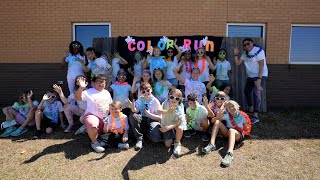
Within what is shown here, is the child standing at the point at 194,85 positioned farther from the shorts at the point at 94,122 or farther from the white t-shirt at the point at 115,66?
the shorts at the point at 94,122

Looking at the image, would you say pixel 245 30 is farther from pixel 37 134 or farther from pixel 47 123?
pixel 37 134

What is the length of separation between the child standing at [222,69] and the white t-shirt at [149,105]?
6.22 ft

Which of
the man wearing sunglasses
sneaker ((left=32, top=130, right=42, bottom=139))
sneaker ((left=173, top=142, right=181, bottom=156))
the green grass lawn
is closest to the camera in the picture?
the green grass lawn

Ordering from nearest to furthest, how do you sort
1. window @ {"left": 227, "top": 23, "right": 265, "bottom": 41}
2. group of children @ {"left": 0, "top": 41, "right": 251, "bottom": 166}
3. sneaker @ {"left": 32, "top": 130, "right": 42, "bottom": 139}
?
group of children @ {"left": 0, "top": 41, "right": 251, "bottom": 166}
sneaker @ {"left": 32, "top": 130, "right": 42, "bottom": 139}
window @ {"left": 227, "top": 23, "right": 265, "bottom": 41}

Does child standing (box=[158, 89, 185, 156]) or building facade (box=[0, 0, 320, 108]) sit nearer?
child standing (box=[158, 89, 185, 156])

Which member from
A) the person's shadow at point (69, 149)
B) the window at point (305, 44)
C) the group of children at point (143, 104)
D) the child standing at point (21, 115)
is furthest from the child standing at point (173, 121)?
the window at point (305, 44)

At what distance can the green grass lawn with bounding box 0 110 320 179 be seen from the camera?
4375 millimetres

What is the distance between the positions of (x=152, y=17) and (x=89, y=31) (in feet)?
6.32

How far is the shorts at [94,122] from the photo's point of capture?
16.5ft

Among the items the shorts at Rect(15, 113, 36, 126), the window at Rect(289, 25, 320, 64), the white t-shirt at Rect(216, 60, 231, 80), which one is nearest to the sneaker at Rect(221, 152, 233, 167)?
the white t-shirt at Rect(216, 60, 231, 80)

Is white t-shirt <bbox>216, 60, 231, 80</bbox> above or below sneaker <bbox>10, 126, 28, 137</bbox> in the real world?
above

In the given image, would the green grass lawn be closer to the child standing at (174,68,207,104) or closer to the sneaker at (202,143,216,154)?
the sneaker at (202,143,216,154)

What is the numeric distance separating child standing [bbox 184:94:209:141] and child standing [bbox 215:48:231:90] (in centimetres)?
131

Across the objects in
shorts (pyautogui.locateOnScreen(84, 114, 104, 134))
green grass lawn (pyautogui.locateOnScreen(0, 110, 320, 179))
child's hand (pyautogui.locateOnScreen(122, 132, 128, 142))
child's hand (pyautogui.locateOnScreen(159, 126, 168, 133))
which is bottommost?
green grass lawn (pyautogui.locateOnScreen(0, 110, 320, 179))
